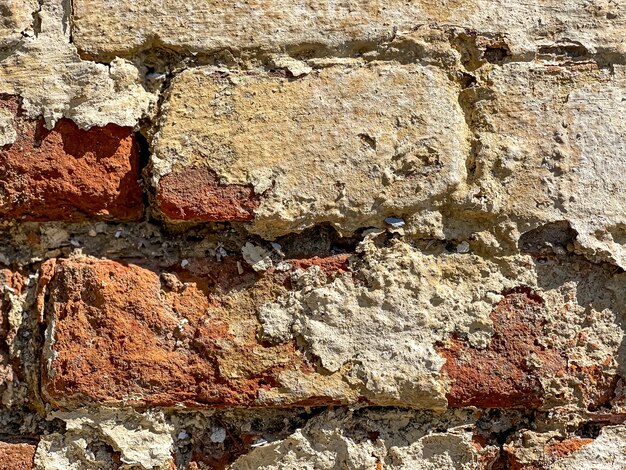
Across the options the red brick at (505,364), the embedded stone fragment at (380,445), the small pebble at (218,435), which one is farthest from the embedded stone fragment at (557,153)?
the small pebble at (218,435)

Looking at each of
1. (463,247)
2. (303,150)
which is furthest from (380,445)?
(303,150)

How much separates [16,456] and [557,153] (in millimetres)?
751

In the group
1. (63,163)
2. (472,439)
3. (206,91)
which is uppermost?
(206,91)

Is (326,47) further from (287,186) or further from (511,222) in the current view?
(511,222)

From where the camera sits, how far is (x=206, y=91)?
0.91 meters

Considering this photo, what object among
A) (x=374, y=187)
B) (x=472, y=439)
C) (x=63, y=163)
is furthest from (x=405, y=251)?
(x=63, y=163)

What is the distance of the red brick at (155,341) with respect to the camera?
87 centimetres

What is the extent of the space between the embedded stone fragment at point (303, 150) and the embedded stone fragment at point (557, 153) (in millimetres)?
48

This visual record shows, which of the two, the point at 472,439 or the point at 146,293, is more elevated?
the point at 146,293

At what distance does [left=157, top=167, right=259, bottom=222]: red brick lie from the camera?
2.93ft

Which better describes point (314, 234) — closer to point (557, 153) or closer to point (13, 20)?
point (557, 153)

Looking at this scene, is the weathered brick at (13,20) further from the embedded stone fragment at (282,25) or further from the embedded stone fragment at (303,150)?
the embedded stone fragment at (303,150)

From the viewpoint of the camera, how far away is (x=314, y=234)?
0.93 metres

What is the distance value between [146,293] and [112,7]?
356 millimetres
